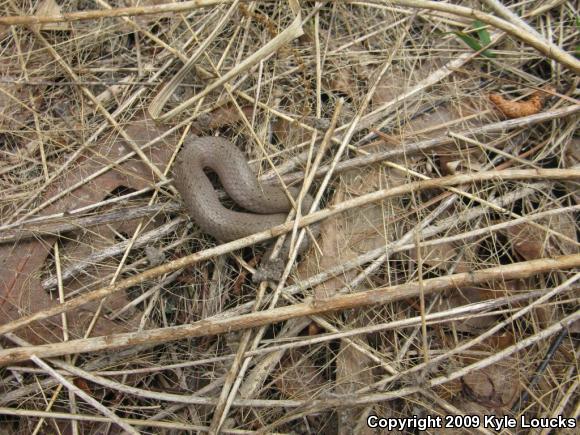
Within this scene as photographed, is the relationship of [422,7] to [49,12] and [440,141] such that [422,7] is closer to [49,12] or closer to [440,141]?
[440,141]

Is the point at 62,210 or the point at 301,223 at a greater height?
the point at 62,210

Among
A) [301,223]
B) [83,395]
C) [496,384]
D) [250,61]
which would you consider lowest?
[496,384]

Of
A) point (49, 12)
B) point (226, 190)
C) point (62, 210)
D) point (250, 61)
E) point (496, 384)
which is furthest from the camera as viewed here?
point (49, 12)

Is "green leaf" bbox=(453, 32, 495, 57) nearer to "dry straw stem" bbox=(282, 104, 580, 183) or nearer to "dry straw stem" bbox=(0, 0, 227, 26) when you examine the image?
"dry straw stem" bbox=(282, 104, 580, 183)

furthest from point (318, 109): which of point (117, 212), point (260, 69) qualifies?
point (117, 212)

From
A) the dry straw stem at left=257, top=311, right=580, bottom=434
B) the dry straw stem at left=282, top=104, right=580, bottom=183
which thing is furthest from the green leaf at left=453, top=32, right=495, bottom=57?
the dry straw stem at left=257, top=311, right=580, bottom=434

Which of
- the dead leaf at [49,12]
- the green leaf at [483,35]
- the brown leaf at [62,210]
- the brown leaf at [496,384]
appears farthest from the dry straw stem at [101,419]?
the green leaf at [483,35]

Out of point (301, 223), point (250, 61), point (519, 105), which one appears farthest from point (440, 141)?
point (250, 61)
